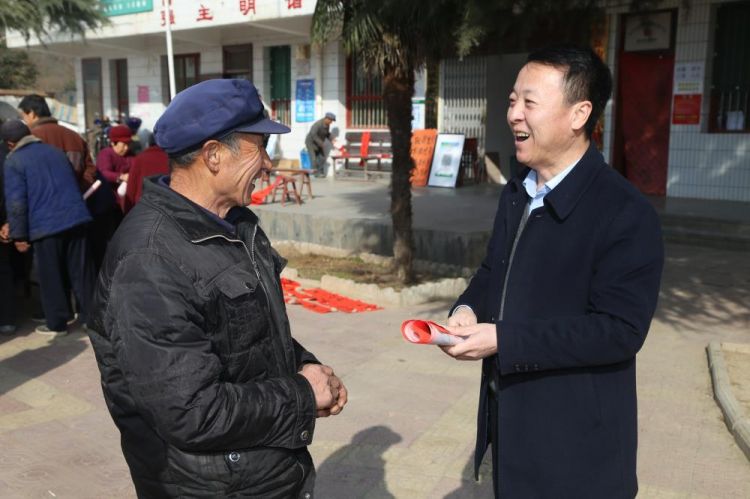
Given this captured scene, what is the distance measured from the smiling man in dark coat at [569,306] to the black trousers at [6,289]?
18.0 ft

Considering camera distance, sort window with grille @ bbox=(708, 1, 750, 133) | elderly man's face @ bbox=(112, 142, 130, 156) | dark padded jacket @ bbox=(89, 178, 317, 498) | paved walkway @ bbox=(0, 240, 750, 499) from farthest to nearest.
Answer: window with grille @ bbox=(708, 1, 750, 133)
elderly man's face @ bbox=(112, 142, 130, 156)
paved walkway @ bbox=(0, 240, 750, 499)
dark padded jacket @ bbox=(89, 178, 317, 498)

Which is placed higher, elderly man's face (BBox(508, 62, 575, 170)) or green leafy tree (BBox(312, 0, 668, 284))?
green leafy tree (BBox(312, 0, 668, 284))

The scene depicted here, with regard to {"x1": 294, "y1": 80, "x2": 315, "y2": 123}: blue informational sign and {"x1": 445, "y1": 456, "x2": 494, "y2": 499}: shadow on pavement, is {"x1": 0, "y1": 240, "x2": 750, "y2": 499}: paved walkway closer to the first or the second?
{"x1": 445, "y1": 456, "x2": 494, "y2": 499}: shadow on pavement

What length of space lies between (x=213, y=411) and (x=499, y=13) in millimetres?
3772

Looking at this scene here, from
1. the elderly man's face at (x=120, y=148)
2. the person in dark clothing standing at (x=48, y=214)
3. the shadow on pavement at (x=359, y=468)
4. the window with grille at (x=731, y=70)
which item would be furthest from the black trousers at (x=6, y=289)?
A: the window with grille at (x=731, y=70)

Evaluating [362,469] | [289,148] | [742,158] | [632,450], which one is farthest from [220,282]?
[289,148]

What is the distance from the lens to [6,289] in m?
6.30

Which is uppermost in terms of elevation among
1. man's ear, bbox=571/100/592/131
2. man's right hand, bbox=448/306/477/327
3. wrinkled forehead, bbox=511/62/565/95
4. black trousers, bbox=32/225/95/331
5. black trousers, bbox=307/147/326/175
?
wrinkled forehead, bbox=511/62/565/95

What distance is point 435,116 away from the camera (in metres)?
16.2

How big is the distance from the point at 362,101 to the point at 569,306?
51.6 ft

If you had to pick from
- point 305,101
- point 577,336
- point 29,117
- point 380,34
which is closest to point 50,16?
point 305,101

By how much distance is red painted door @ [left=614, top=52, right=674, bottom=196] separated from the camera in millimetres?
12523

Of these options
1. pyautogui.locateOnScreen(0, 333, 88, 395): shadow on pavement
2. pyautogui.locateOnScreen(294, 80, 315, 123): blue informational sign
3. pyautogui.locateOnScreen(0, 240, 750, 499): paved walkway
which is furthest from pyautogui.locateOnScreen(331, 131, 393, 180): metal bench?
pyautogui.locateOnScreen(0, 333, 88, 395): shadow on pavement

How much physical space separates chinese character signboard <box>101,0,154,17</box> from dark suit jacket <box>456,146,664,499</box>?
1901cm
